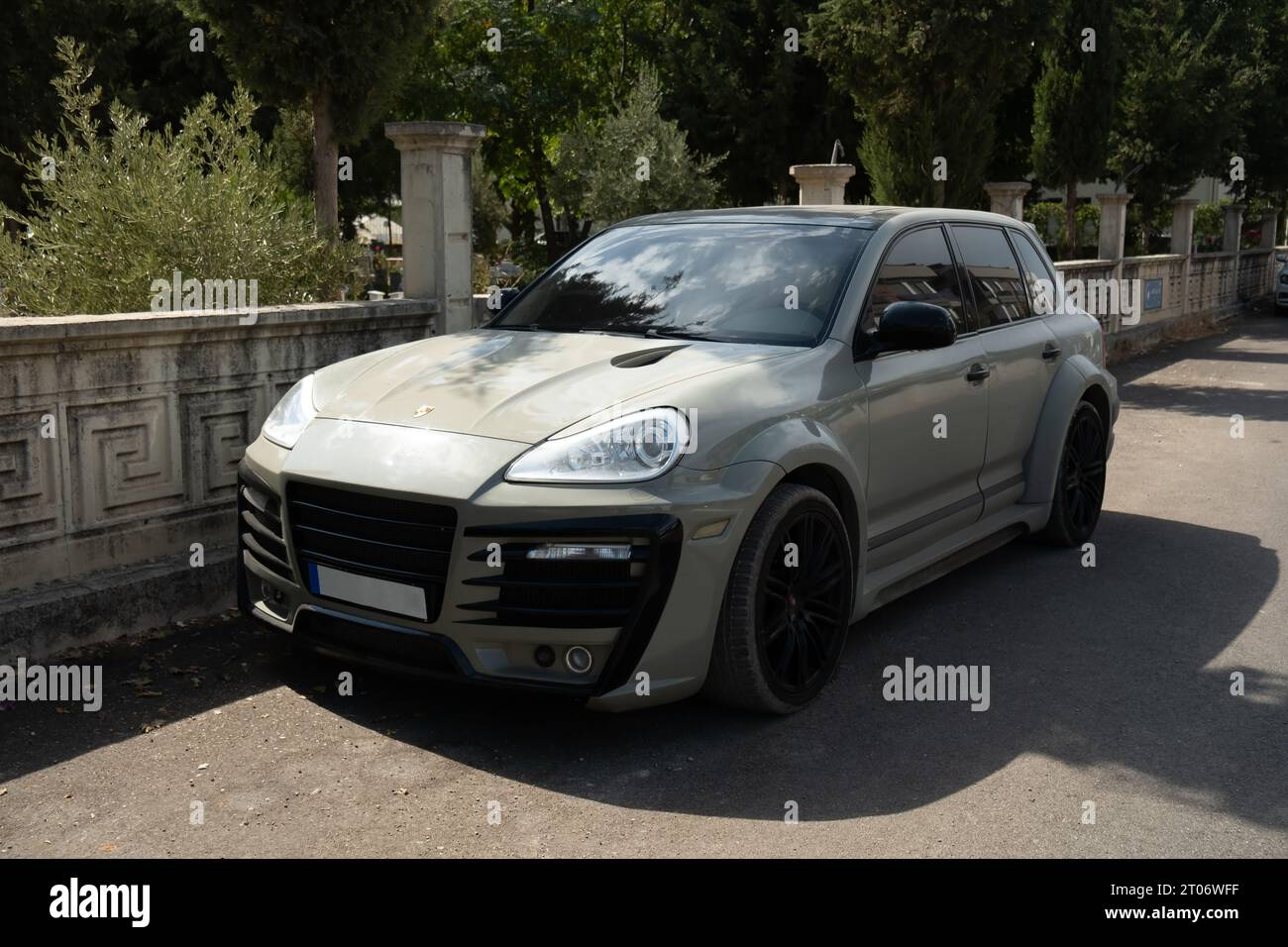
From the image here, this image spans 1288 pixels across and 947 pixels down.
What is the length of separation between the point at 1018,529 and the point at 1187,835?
3.04 m

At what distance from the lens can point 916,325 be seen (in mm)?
5090

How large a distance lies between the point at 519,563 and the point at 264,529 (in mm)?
1179

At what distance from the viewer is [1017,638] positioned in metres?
5.70

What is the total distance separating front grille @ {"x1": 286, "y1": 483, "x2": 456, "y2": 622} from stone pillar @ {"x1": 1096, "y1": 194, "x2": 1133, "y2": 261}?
755 inches

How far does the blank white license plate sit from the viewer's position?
4277 mm

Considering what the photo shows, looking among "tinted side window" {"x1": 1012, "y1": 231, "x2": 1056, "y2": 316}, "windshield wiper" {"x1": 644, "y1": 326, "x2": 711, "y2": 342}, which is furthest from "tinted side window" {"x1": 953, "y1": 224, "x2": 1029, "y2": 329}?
"windshield wiper" {"x1": 644, "y1": 326, "x2": 711, "y2": 342}

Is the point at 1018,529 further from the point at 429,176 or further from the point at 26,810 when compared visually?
the point at 26,810

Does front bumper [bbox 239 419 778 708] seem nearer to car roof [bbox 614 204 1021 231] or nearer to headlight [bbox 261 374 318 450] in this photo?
headlight [bbox 261 374 318 450]

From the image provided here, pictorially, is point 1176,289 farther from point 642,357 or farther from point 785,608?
point 785,608

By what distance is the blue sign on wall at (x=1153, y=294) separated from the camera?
2180cm

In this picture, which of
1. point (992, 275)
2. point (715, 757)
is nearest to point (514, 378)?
point (715, 757)

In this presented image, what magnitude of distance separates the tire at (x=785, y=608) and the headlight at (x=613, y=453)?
0.42 meters
